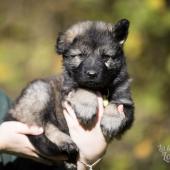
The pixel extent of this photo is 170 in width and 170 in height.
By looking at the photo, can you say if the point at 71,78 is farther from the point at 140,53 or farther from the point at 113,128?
the point at 140,53

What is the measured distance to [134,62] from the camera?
8.67 meters

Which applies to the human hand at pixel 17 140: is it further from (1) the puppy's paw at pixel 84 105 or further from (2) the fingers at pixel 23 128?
(1) the puppy's paw at pixel 84 105

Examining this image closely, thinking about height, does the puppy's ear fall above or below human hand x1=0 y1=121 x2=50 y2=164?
above

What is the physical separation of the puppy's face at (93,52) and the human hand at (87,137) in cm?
17

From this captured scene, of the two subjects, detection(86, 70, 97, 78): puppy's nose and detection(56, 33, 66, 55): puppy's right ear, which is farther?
detection(56, 33, 66, 55): puppy's right ear

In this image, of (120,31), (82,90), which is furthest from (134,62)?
(82,90)

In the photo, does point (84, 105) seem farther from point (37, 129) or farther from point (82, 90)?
point (37, 129)

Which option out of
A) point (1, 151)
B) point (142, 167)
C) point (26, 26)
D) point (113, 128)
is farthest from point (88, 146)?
point (26, 26)

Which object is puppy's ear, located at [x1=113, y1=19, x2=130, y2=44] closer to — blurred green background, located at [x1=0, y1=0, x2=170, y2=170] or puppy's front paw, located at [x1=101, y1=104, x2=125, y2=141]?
puppy's front paw, located at [x1=101, y1=104, x2=125, y2=141]

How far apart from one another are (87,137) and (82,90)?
30 cm

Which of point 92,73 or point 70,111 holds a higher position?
point 92,73

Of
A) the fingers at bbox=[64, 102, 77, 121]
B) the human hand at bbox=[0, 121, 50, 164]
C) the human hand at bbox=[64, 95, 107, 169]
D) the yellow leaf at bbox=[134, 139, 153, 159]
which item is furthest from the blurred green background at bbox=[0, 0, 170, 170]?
the human hand at bbox=[0, 121, 50, 164]

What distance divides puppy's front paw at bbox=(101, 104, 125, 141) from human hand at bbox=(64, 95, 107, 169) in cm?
Answer: 4

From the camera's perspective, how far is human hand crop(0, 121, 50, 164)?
15.6 feet
